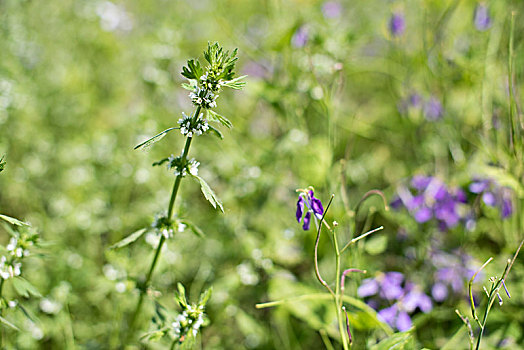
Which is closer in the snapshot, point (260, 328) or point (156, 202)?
point (260, 328)

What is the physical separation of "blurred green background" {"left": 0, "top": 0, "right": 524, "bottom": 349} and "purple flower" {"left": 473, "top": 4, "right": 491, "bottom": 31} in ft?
0.15

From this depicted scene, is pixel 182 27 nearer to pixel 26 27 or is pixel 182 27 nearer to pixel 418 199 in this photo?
pixel 26 27

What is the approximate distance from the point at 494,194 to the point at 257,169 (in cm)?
102

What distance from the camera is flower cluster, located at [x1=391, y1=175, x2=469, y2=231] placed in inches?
73.6

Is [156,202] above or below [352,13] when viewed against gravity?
below

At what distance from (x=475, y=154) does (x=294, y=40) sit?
1073 mm

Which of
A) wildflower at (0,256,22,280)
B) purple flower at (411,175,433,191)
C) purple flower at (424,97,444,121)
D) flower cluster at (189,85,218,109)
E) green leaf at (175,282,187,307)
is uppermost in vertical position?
flower cluster at (189,85,218,109)

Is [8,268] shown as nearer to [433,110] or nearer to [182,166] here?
[182,166]

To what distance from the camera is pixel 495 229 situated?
7.14 ft

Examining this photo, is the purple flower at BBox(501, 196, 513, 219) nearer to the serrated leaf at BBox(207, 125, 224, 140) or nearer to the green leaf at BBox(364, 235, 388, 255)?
the green leaf at BBox(364, 235, 388, 255)

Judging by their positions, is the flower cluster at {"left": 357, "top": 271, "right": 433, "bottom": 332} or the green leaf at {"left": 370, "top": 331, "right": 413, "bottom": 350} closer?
the green leaf at {"left": 370, "top": 331, "right": 413, "bottom": 350}

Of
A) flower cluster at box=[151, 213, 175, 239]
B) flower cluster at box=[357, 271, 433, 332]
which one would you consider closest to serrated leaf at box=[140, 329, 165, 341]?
flower cluster at box=[151, 213, 175, 239]

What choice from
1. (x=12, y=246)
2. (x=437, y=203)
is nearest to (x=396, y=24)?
(x=437, y=203)

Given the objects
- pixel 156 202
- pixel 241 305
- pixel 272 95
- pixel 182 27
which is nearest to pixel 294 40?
pixel 272 95
